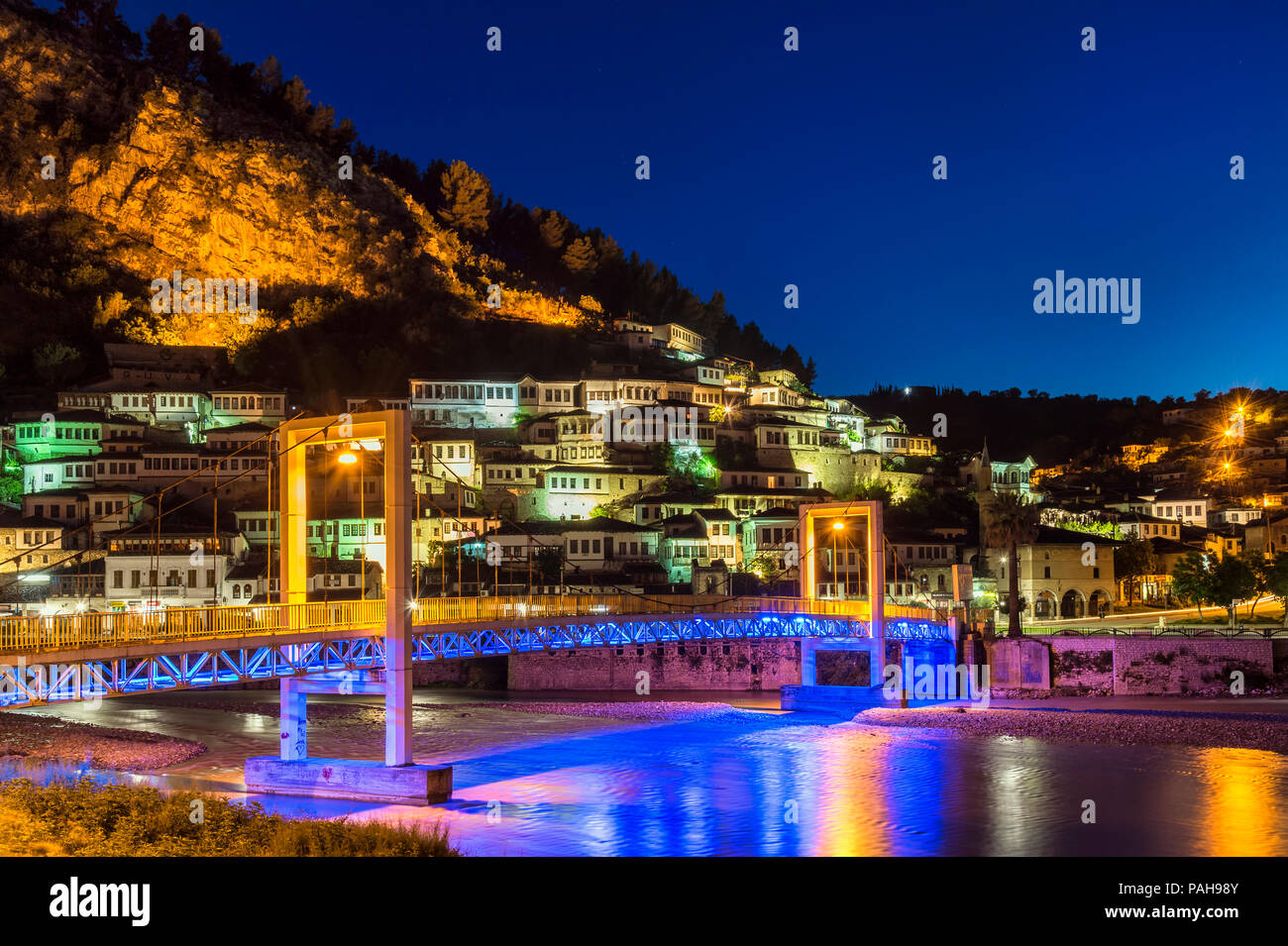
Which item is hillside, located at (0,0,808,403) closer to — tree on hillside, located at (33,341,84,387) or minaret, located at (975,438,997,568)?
tree on hillside, located at (33,341,84,387)

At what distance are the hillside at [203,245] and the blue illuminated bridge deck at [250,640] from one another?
59.1 m

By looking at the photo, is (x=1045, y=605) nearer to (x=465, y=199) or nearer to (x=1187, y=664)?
(x=1187, y=664)

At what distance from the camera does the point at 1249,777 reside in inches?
1109

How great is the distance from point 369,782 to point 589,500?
153ft

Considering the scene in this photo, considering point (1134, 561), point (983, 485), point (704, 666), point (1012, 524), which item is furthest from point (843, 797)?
point (983, 485)

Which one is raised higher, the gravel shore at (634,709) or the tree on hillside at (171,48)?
the tree on hillside at (171,48)

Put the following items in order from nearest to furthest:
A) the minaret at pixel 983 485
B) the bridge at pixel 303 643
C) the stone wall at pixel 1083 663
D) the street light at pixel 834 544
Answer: the bridge at pixel 303 643 < the stone wall at pixel 1083 663 < the street light at pixel 834 544 < the minaret at pixel 983 485

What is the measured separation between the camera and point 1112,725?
118 ft

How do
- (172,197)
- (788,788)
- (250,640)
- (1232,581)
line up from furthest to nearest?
(172,197) → (1232,581) → (788,788) → (250,640)

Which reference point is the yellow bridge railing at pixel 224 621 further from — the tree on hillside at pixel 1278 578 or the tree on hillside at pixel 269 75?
the tree on hillside at pixel 269 75

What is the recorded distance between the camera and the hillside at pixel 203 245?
9438cm

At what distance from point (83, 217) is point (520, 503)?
54.7 metres

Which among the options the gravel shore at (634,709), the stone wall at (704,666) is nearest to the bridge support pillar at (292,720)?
the gravel shore at (634,709)

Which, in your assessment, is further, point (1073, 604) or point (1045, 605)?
point (1073, 604)
